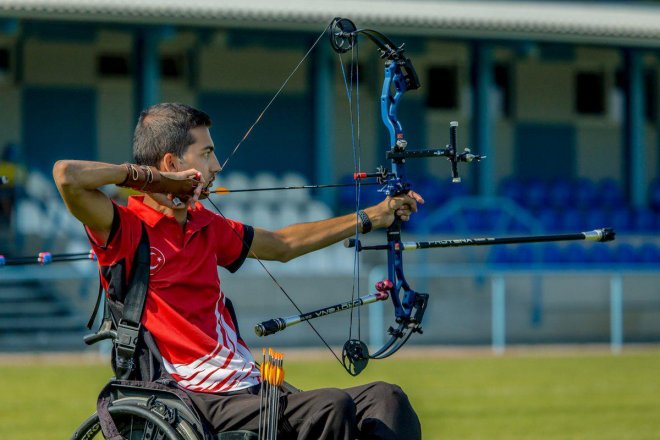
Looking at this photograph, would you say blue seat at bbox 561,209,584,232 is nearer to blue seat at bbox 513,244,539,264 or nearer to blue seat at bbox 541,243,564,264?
blue seat at bbox 541,243,564,264

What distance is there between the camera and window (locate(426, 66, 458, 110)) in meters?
24.2

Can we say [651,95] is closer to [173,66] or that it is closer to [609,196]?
[609,196]

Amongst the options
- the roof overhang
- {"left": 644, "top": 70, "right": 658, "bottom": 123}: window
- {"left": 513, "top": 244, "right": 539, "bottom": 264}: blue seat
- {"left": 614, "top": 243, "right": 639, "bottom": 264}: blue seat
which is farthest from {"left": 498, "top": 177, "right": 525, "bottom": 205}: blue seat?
{"left": 644, "top": 70, "right": 658, "bottom": 123}: window

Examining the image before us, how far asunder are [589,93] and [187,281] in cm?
2120

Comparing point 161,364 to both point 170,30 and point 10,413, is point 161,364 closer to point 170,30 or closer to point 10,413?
point 10,413

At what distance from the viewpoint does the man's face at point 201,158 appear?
16.7 feet

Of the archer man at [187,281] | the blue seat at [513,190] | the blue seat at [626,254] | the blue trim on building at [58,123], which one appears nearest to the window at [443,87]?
the blue seat at [513,190]

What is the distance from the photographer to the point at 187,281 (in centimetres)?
507

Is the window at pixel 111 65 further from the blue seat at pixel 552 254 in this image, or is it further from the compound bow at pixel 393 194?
the compound bow at pixel 393 194

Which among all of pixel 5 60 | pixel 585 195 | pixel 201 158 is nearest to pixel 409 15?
pixel 585 195

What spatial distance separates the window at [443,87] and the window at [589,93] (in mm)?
2554

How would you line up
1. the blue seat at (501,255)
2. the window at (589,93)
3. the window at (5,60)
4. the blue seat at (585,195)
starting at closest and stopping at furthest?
the blue seat at (501,255) → the window at (5,60) → the blue seat at (585,195) → the window at (589,93)

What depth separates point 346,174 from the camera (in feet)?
75.4

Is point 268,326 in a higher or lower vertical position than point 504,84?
lower
